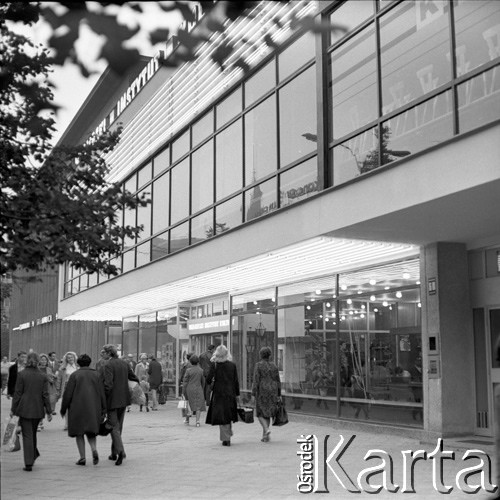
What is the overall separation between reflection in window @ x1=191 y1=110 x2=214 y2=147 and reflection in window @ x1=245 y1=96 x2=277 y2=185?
2.34 metres

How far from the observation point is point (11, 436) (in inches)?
514

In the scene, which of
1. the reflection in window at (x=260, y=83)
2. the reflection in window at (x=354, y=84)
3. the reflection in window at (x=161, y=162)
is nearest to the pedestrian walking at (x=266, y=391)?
the reflection in window at (x=354, y=84)

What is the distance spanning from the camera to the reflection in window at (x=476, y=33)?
10836 millimetres

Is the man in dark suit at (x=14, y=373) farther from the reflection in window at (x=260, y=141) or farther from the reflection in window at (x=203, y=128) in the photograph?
the reflection in window at (x=203, y=128)

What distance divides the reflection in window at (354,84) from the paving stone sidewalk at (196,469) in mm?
5284

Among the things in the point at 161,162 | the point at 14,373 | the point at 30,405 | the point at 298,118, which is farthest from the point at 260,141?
the point at 30,405

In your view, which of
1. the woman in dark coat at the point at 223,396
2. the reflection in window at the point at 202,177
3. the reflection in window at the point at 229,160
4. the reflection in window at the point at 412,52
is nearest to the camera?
the reflection in window at the point at 412,52

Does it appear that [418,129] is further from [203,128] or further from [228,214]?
[203,128]

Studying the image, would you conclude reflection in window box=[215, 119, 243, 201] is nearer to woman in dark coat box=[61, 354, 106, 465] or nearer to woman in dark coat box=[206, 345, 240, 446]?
woman in dark coat box=[206, 345, 240, 446]

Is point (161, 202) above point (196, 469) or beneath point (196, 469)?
above

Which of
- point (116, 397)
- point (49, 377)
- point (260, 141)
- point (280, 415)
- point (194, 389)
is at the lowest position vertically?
point (280, 415)

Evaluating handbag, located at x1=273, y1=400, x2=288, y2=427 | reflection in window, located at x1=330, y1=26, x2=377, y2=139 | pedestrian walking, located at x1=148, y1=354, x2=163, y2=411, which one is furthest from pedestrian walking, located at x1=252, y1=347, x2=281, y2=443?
pedestrian walking, located at x1=148, y1=354, x2=163, y2=411

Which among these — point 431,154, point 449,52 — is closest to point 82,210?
point 431,154

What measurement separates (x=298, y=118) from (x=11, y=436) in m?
7.63
